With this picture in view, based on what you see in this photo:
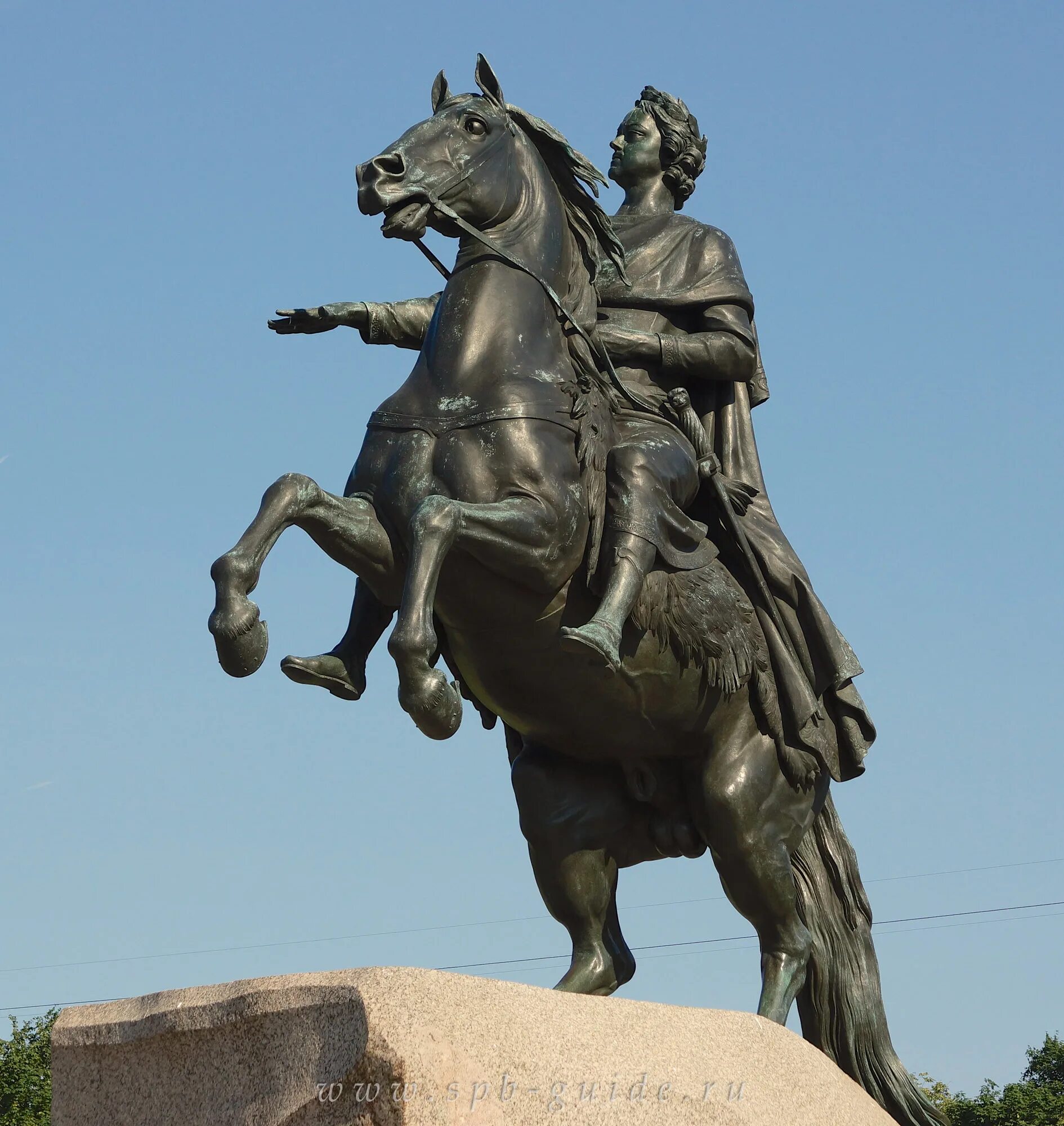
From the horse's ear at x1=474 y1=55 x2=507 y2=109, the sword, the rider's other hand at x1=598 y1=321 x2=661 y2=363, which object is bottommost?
the sword

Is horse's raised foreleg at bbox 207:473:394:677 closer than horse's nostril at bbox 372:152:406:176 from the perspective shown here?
Yes

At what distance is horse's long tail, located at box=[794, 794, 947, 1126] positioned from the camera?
29.1ft

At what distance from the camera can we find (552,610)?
7.93m

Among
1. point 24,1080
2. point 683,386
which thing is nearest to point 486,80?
point 683,386

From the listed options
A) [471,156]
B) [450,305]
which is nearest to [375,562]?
[450,305]

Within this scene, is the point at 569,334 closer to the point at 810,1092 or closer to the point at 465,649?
the point at 465,649

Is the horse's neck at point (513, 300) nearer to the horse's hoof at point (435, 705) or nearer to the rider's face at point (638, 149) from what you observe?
the rider's face at point (638, 149)

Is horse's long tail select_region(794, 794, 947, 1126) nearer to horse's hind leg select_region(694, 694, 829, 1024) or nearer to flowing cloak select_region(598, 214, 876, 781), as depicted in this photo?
horse's hind leg select_region(694, 694, 829, 1024)

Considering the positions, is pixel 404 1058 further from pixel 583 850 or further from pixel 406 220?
pixel 406 220

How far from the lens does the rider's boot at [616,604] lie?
732 cm

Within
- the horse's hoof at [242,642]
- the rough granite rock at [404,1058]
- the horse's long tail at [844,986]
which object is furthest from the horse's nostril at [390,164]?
the horse's long tail at [844,986]

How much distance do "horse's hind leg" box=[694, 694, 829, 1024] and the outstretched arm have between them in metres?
2.28

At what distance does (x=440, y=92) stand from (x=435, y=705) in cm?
304

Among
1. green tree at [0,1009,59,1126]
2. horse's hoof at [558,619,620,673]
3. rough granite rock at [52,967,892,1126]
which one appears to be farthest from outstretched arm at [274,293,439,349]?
green tree at [0,1009,59,1126]
